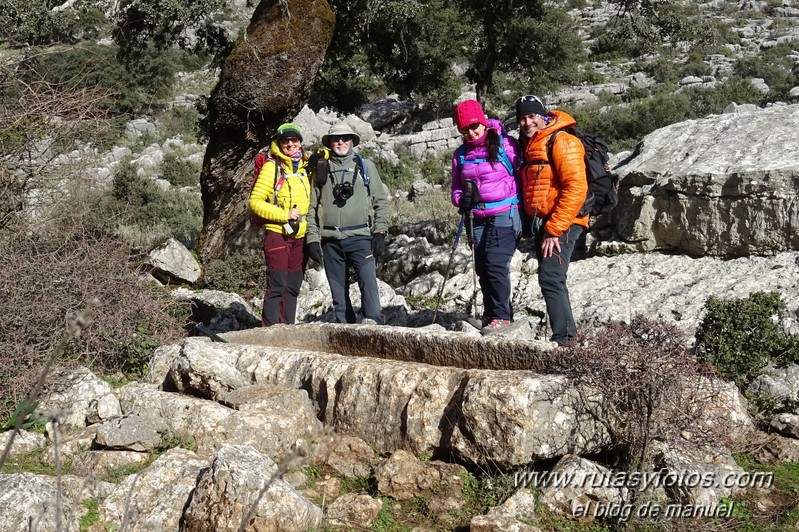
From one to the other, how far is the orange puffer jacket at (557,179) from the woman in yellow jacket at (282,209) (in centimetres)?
213

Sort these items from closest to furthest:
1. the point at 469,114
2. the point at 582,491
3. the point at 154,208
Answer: the point at 582,491 → the point at 469,114 → the point at 154,208

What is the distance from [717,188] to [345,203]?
3.95 m

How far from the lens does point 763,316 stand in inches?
226

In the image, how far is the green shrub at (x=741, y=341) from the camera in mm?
5484

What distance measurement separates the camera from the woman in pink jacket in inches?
238

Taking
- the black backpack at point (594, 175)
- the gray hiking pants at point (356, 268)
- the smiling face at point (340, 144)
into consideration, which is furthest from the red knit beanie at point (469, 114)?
the gray hiking pants at point (356, 268)

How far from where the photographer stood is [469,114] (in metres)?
5.88

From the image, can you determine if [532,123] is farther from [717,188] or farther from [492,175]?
[717,188]

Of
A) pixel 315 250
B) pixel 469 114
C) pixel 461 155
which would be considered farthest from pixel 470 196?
pixel 315 250

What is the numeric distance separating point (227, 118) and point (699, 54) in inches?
1188

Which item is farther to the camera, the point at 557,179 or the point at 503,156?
the point at 503,156

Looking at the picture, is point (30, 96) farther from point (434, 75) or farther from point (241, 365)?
point (434, 75)

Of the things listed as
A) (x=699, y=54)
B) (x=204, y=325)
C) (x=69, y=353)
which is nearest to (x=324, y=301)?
(x=204, y=325)

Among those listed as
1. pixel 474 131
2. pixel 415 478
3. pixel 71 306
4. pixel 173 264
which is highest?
pixel 474 131
